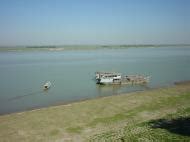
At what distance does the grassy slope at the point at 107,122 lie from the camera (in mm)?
20192

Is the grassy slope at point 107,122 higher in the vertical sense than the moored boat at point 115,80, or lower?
higher

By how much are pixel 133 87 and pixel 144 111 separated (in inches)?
989

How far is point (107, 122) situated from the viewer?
81.7ft

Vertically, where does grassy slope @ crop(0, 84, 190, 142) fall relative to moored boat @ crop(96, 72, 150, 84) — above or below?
above

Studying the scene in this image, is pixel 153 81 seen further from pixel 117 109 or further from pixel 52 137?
pixel 52 137

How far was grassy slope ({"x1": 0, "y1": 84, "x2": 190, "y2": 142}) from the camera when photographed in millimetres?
20192

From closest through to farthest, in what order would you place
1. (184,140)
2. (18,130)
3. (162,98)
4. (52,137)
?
(184,140)
(52,137)
(18,130)
(162,98)

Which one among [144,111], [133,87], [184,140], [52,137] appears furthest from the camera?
[133,87]

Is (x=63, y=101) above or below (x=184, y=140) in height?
below

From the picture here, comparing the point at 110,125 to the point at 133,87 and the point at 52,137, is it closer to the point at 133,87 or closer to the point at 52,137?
the point at 52,137

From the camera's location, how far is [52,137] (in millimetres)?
21406

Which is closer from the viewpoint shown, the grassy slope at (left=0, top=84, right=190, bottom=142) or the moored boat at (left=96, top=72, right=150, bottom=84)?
the grassy slope at (left=0, top=84, right=190, bottom=142)

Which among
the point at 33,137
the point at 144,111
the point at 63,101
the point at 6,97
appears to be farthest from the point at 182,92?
the point at 6,97

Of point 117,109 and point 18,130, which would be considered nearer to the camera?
point 18,130
